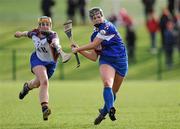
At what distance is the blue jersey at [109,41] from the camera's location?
13000 mm

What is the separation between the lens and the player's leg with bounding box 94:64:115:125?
12633 mm

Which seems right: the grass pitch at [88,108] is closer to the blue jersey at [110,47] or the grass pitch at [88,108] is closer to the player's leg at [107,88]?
the player's leg at [107,88]

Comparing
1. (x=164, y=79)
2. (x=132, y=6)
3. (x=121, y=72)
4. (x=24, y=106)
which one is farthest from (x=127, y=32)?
(x=121, y=72)

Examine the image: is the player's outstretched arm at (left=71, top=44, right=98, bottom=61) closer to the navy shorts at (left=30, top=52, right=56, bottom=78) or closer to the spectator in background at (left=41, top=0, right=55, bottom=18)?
the navy shorts at (left=30, top=52, right=56, bottom=78)

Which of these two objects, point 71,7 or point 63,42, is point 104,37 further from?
point 71,7

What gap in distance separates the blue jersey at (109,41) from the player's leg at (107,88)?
26cm

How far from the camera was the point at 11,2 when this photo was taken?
40500mm

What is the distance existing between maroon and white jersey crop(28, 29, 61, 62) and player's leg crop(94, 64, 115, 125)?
106 centimetres

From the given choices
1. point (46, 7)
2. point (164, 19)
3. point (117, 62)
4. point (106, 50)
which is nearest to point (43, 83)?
point (106, 50)

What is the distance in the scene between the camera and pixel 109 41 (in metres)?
13.1

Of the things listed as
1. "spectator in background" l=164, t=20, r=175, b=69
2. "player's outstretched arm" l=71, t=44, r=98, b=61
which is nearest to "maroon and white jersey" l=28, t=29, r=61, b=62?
"player's outstretched arm" l=71, t=44, r=98, b=61

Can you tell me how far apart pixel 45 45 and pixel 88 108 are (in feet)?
12.0

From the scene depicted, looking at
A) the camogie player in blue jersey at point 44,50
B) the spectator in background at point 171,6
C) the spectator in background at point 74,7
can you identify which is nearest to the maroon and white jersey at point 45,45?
the camogie player in blue jersey at point 44,50

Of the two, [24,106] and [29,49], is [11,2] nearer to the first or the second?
[29,49]
